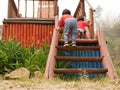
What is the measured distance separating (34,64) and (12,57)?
0.72m

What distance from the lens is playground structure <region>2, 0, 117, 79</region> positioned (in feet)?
24.9

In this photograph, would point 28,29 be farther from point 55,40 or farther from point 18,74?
point 18,74

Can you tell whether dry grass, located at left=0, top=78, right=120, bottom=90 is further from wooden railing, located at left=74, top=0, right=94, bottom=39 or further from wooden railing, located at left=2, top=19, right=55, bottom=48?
wooden railing, located at left=2, top=19, right=55, bottom=48

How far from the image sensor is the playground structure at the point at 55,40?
7.59 metres

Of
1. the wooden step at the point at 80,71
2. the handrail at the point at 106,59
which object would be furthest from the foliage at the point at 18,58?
the handrail at the point at 106,59

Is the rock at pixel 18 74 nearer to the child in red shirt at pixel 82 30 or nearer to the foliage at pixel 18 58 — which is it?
the foliage at pixel 18 58

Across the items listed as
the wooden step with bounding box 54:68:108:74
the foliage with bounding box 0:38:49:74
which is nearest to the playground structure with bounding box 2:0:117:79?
the wooden step with bounding box 54:68:108:74

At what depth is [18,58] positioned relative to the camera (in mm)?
9102

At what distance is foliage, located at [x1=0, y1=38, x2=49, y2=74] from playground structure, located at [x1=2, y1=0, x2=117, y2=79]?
54 cm

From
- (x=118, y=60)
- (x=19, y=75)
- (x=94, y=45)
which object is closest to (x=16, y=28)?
(x=94, y=45)

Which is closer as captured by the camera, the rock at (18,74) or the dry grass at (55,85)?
the dry grass at (55,85)

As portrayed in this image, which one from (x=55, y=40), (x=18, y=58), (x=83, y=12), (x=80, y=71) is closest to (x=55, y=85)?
(x=80, y=71)

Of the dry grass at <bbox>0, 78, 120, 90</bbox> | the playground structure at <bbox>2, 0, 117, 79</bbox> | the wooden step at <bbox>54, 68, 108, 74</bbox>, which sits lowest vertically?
the dry grass at <bbox>0, 78, 120, 90</bbox>

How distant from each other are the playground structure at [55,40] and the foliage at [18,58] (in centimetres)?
54
